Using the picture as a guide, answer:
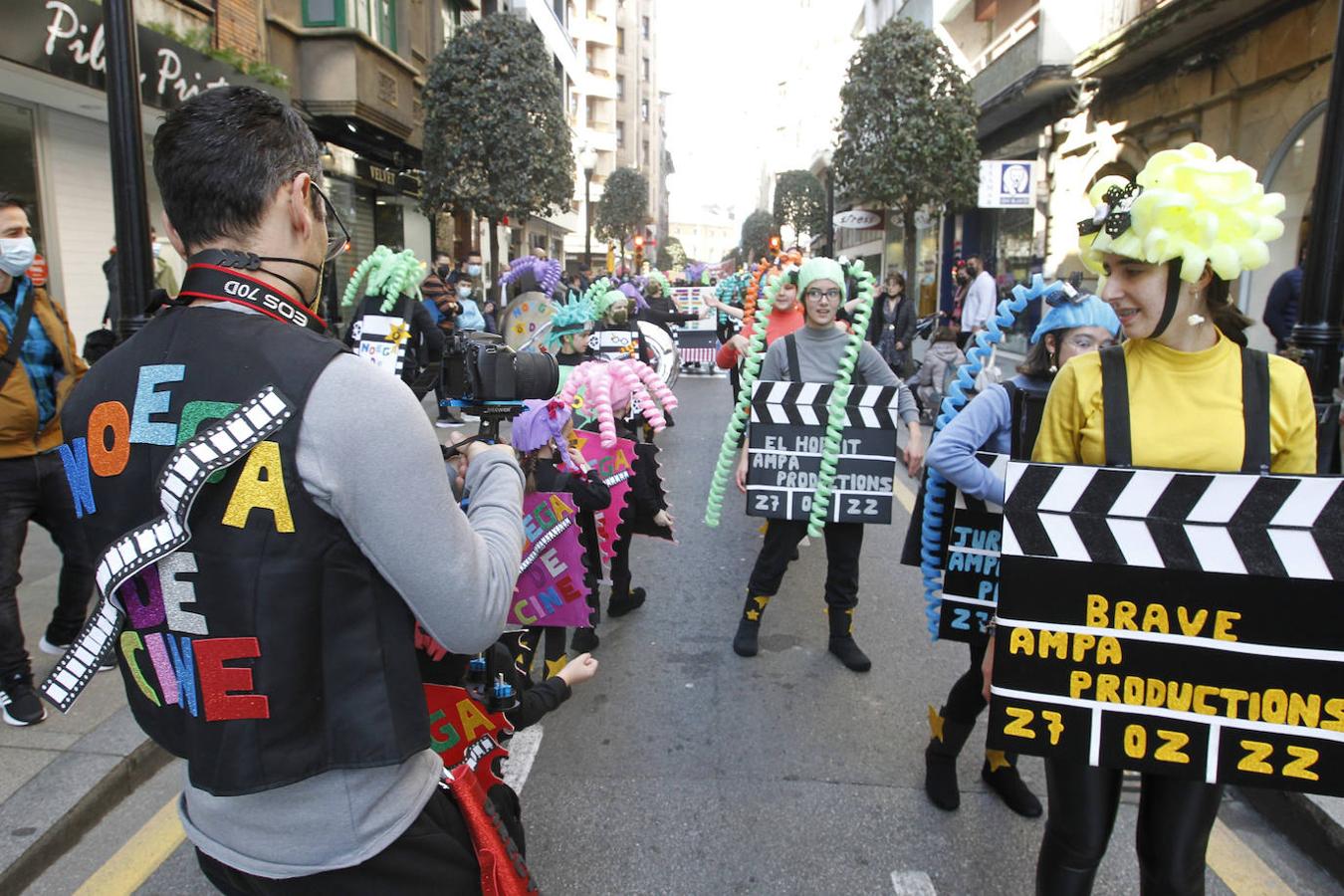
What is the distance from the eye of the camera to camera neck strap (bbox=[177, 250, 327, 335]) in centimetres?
131

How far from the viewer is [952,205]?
19.6 m

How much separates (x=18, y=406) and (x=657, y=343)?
601cm

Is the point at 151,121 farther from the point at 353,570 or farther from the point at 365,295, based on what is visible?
the point at 353,570

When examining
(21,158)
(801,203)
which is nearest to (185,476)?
(21,158)

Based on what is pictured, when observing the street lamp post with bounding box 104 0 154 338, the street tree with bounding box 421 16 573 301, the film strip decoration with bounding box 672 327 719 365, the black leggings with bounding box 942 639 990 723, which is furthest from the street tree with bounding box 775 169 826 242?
the black leggings with bounding box 942 639 990 723

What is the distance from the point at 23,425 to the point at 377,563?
3.19 meters

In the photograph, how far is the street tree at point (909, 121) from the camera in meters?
17.7

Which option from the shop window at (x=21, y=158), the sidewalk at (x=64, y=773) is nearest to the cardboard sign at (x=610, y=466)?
the sidewalk at (x=64, y=773)

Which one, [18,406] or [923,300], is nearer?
[18,406]

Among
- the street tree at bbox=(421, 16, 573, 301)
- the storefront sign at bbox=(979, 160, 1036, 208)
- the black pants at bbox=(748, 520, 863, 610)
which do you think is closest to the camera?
the black pants at bbox=(748, 520, 863, 610)

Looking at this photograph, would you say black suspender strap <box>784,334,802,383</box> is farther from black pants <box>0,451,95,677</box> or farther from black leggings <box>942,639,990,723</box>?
black pants <box>0,451,95,677</box>

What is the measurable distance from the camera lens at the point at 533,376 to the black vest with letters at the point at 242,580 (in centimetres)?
71

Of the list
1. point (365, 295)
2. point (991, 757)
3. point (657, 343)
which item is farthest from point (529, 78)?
point (991, 757)

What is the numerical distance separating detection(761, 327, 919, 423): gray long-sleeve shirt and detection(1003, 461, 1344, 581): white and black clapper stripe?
271 centimetres
